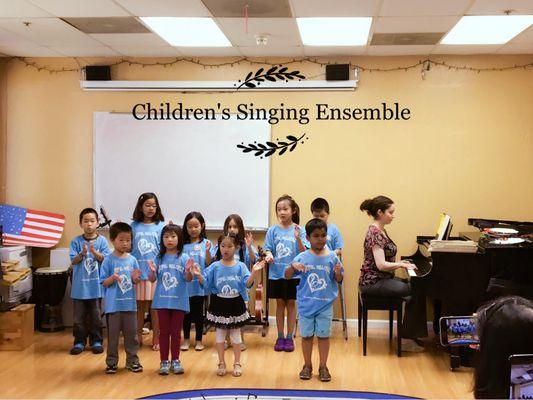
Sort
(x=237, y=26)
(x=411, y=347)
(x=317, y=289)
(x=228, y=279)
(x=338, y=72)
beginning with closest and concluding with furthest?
1. (x=317, y=289)
2. (x=228, y=279)
3. (x=237, y=26)
4. (x=411, y=347)
5. (x=338, y=72)

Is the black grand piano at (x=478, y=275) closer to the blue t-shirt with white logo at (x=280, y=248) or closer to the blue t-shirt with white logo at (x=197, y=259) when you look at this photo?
the blue t-shirt with white logo at (x=280, y=248)

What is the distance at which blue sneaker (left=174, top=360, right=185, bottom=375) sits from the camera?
14.9 feet

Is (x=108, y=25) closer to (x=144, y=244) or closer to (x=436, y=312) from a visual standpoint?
(x=144, y=244)

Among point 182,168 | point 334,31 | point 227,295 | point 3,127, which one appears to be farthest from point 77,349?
point 334,31

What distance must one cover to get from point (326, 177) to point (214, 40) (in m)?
1.71

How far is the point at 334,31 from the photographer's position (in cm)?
509

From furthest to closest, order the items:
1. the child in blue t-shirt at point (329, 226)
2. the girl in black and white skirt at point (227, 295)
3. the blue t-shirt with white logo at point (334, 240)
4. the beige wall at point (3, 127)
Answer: the beige wall at point (3, 127)
the blue t-shirt with white logo at point (334, 240)
the child in blue t-shirt at point (329, 226)
the girl in black and white skirt at point (227, 295)

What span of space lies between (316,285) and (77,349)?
2150mm

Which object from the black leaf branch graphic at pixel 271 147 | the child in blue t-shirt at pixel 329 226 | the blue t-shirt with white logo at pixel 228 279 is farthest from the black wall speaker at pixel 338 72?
the blue t-shirt with white logo at pixel 228 279

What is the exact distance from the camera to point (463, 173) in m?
6.01

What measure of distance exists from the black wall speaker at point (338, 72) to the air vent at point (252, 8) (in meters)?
1.47

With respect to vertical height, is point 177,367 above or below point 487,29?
below

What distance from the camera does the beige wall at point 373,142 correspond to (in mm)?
5961

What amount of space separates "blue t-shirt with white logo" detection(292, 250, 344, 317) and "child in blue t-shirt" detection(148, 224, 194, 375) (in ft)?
2.71
